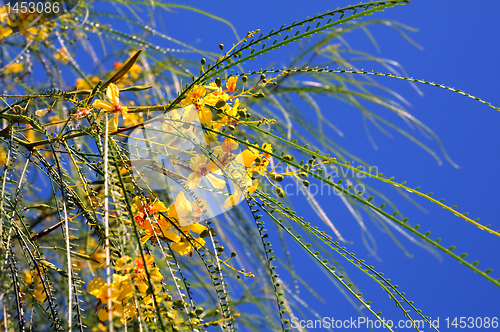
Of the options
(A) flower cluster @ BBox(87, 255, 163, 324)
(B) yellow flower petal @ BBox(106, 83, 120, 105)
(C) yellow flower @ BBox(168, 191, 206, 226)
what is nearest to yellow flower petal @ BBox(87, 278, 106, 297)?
(A) flower cluster @ BBox(87, 255, 163, 324)

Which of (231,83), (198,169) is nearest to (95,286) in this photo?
(198,169)

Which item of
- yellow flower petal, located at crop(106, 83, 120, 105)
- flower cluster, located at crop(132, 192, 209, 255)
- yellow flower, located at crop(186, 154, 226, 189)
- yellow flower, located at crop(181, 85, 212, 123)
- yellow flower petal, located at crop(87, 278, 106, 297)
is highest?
yellow flower petal, located at crop(106, 83, 120, 105)

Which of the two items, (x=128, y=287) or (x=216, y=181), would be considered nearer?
(x=128, y=287)

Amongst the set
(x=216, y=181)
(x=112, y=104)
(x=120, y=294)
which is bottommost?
(x=120, y=294)

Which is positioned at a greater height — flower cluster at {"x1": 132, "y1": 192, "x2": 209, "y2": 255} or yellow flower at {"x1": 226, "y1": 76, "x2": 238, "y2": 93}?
yellow flower at {"x1": 226, "y1": 76, "x2": 238, "y2": 93}

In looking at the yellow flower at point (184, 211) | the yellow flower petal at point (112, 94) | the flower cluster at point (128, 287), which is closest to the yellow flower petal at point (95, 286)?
the flower cluster at point (128, 287)

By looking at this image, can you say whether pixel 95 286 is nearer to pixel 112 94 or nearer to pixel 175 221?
pixel 175 221

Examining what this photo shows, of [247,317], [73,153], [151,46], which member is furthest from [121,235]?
[247,317]

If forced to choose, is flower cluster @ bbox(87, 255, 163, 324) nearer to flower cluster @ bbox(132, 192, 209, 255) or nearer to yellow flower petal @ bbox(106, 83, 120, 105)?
flower cluster @ bbox(132, 192, 209, 255)

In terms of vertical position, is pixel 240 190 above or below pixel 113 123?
below

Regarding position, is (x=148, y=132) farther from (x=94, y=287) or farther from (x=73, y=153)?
(x=94, y=287)

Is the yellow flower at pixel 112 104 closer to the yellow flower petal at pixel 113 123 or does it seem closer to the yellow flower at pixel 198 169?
the yellow flower petal at pixel 113 123
